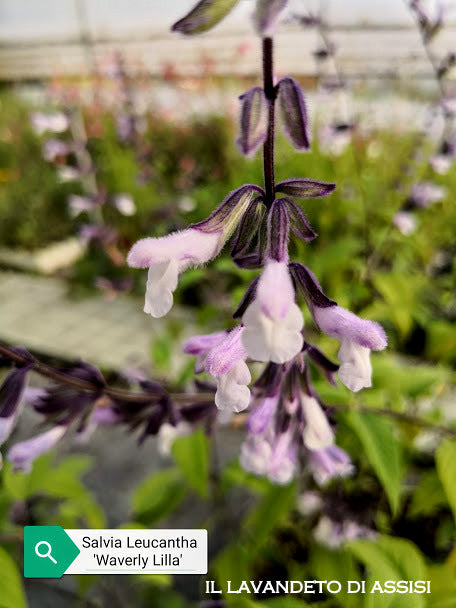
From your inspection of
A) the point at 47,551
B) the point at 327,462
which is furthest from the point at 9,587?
the point at 327,462

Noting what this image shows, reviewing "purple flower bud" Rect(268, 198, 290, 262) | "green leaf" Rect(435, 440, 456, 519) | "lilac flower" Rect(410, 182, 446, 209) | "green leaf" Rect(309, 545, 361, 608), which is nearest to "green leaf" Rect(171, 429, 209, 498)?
"green leaf" Rect(309, 545, 361, 608)

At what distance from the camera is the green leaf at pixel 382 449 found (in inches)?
32.4

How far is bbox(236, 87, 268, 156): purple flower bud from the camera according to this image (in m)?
0.47

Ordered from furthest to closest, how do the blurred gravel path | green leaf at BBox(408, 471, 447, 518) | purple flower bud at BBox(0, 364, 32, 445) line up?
1. the blurred gravel path
2. green leaf at BBox(408, 471, 447, 518)
3. purple flower bud at BBox(0, 364, 32, 445)

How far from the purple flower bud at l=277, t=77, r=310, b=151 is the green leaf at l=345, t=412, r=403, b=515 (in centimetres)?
56

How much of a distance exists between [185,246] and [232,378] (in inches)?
5.8

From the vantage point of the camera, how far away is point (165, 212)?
85.2 inches

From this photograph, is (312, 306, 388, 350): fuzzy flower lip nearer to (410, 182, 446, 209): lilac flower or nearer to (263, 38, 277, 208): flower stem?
(263, 38, 277, 208): flower stem

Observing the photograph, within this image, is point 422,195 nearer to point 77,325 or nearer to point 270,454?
point 270,454

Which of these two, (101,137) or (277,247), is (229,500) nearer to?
(277,247)

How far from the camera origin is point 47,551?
33.2 inches

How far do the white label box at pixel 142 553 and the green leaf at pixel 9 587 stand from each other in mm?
126

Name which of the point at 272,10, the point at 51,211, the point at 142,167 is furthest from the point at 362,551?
the point at 51,211

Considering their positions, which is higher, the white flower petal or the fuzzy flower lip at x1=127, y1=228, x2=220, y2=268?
the fuzzy flower lip at x1=127, y1=228, x2=220, y2=268
